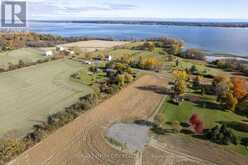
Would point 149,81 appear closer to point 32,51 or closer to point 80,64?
point 80,64

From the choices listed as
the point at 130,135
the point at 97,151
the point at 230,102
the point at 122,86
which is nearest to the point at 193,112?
the point at 230,102

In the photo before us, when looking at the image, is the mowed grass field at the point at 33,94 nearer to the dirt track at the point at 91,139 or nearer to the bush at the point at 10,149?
the bush at the point at 10,149

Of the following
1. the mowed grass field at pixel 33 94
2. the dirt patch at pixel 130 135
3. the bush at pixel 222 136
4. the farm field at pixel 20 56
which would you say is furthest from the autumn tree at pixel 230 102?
the farm field at pixel 20 56

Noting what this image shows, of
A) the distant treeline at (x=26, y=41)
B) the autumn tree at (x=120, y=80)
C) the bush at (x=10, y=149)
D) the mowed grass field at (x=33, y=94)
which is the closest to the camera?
the bush at (x=10, y=149)

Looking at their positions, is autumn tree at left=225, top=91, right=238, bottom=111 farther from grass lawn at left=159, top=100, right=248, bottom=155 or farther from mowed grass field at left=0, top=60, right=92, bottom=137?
mowed grass field at left=0, top=60, right=92, bottom=137

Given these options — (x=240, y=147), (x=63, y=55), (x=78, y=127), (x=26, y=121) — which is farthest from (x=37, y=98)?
(x=63, y=55)

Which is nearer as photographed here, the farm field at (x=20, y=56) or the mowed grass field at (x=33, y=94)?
the mowed grass field at (x=33, y=94)

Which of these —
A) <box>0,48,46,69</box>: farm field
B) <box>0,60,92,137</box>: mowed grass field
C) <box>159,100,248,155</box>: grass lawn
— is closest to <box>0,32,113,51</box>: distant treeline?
<box>0,48,46,69</box>: farm field

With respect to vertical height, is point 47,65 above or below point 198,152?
above
